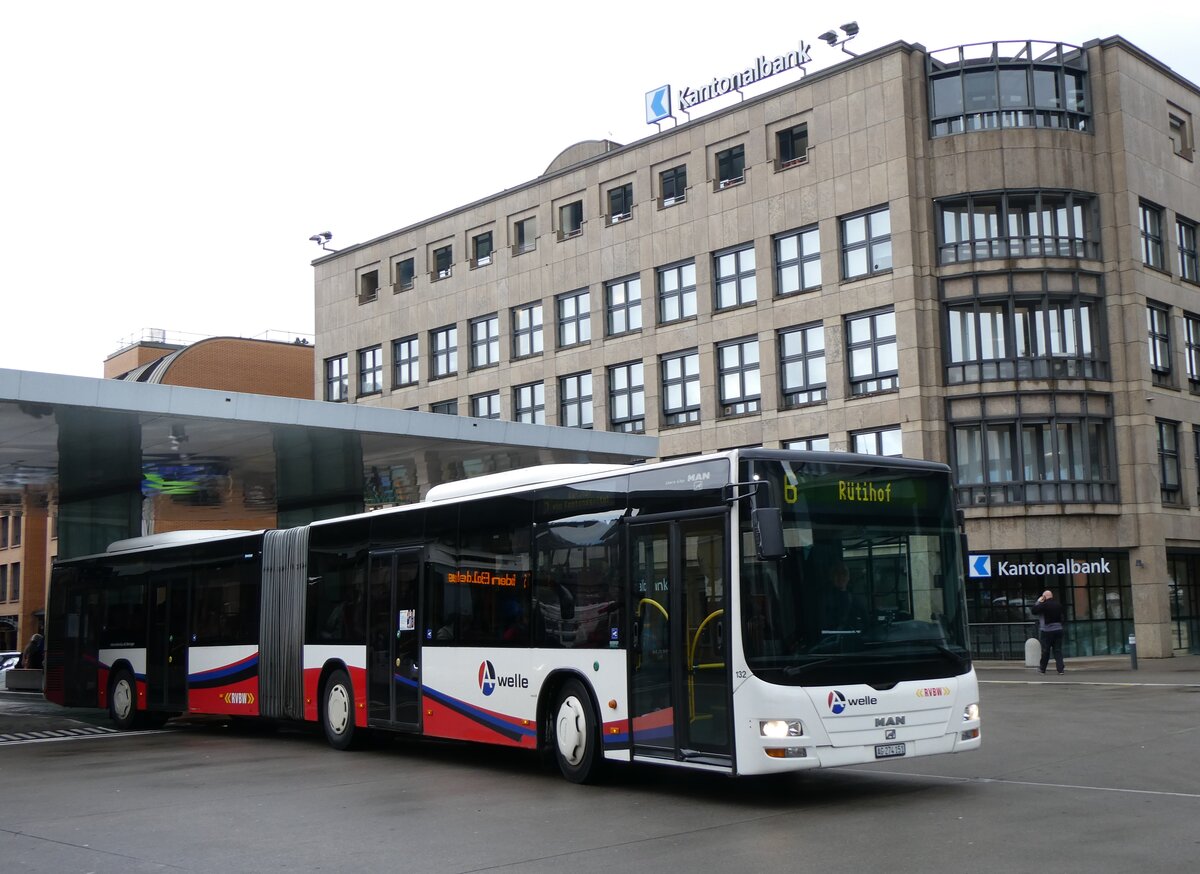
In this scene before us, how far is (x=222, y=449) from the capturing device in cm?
2717

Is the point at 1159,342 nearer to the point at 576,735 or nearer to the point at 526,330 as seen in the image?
the point at 526,330

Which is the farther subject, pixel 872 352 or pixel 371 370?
pixel 371 370

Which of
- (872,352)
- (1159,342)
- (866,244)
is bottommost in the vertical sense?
(872,352)

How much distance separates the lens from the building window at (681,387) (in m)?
45.8

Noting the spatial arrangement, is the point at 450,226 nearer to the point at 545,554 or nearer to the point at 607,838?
the point at 545,554

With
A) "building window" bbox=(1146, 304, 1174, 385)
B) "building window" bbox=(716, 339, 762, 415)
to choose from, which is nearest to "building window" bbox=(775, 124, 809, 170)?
"building window" bbox=(716, 339, 762, 415)

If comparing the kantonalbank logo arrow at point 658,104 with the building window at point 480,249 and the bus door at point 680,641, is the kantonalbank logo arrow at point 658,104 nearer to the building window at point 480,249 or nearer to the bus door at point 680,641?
the building window at point 480,249

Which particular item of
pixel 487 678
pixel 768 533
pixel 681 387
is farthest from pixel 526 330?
pixel 768 533

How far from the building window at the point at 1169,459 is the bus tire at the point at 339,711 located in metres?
30.4

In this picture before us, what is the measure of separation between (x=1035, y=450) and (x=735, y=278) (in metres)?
11.0

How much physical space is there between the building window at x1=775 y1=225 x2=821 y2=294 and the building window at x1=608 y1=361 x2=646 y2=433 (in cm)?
653

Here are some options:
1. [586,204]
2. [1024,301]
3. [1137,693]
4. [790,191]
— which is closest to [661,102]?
[586,204]

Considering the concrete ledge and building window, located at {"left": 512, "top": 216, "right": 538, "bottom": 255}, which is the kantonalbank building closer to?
building window, located at {"left": 512, "top": 216, "right": 538, "bottom": 255}

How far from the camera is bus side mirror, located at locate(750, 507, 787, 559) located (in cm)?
1060
